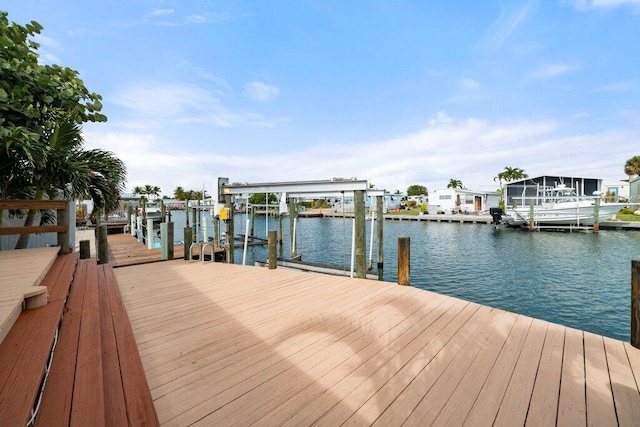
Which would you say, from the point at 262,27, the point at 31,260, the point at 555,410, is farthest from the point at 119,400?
the point at 262,27

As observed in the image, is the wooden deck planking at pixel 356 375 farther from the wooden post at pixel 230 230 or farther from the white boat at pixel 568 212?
the white boat at pixel 568 212

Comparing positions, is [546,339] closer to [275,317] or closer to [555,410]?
[555,410]

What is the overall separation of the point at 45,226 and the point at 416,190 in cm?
9350

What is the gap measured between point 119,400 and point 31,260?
372cm

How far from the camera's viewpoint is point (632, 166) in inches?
1656

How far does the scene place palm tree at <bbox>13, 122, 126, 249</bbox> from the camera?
5.77m

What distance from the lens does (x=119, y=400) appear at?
174 cm

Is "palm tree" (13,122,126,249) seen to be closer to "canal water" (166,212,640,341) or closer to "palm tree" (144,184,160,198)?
"canal water" (166,212,640,341)

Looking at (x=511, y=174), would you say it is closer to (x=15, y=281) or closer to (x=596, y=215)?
(x=596, y=215)

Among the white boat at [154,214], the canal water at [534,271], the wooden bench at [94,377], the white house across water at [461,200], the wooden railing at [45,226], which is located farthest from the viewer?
the white house across water at [461,200]

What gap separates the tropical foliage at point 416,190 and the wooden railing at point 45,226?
92101mm

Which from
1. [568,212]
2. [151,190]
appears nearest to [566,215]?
[568,212]

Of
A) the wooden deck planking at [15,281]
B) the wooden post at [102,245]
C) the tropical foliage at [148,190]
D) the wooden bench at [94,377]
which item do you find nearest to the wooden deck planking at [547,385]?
the wooden bench at [94,377]

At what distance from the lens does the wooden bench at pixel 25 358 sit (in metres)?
1.30
